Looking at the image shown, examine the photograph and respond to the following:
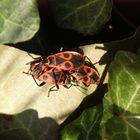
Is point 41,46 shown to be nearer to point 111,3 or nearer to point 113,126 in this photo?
point 111,3

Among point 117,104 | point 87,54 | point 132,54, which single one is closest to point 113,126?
point 117,104

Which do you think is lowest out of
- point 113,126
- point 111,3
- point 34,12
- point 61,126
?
point 61,126

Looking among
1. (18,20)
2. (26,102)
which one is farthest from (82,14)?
(26,102)

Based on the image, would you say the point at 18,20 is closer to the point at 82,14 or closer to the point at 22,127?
the point at 82,14

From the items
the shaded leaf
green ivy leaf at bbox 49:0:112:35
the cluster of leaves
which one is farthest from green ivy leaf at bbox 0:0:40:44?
the shaded leaf

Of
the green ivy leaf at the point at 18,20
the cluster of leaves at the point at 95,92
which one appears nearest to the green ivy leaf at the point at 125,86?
the cluster of leaves at the point at 95,92

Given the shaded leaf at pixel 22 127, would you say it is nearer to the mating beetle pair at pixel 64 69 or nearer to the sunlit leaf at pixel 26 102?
the sunlit leaf at pixel 26 102

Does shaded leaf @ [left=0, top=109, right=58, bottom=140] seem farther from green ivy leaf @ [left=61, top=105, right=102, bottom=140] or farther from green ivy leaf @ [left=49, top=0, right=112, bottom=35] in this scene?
green ivy leaf @ [left=49, top=0, right=112, bottom=35]
